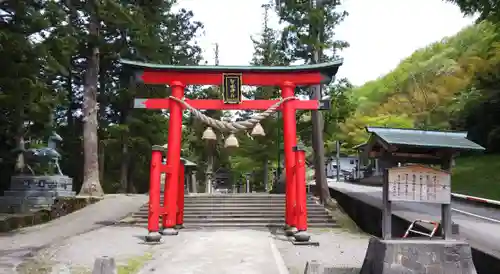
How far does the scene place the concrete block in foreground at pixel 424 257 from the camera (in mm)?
7113

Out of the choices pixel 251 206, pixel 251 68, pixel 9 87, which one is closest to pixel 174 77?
pixel 251 68

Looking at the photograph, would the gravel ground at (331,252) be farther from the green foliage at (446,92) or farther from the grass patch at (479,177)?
the green foliage at (446,92)

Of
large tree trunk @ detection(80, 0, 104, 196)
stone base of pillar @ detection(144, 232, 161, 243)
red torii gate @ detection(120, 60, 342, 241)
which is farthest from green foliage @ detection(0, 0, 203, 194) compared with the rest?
stone base of pillar @ detection(144, 232, 161, 243)

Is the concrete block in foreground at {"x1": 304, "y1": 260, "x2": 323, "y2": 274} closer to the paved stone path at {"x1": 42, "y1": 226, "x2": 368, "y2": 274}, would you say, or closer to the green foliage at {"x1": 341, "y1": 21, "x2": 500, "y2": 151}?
the paved stone path at {"x1": 42, "y1": 226, "x2": 368, "y2": 274}

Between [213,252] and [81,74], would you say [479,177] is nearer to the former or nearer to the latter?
[213,252]

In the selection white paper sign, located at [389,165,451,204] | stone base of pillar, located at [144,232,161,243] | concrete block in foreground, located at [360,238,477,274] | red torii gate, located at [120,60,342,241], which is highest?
red torii gate, located at [120,60,342,241]

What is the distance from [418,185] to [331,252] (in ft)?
11.4

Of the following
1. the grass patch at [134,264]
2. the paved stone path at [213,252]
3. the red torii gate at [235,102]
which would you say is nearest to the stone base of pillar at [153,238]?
the paved stone path at [213,252]

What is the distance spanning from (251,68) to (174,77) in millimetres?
2363

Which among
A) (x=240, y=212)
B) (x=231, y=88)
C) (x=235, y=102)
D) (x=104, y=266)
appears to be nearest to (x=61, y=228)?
(x=240, y=212)

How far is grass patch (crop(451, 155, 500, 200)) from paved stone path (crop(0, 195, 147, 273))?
1547 cm

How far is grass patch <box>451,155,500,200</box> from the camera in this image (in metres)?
19.6

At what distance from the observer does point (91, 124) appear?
22.0 meters

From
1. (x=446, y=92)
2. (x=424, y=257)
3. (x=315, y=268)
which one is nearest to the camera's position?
(x=315, y=268)
